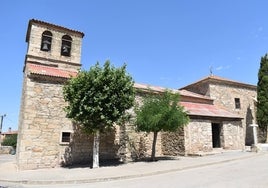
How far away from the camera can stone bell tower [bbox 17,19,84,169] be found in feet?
45.3

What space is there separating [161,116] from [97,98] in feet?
13.6

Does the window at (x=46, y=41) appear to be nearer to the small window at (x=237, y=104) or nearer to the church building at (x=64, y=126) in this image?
the church building at (x=64, y=126)

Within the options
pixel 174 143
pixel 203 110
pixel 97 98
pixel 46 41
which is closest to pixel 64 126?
pixel 97 98

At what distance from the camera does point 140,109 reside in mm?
15945

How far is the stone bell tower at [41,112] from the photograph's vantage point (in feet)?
45.3

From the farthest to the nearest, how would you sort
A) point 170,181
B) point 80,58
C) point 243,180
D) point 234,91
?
point 234,91, point 80,58, point 170,181, point 243,180

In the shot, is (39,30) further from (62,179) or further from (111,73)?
(62,179)

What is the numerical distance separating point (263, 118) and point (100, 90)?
1810cm

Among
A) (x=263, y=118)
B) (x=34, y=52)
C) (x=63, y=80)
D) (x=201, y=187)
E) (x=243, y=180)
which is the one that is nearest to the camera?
(x=201, y=187)

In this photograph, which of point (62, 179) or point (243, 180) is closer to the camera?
point (243, 180)

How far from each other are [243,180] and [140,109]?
8.25 m

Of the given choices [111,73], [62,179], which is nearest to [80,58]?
[111,73]

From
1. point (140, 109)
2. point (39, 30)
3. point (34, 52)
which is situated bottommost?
point (140, 109)

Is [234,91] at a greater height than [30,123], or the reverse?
[234,91]
